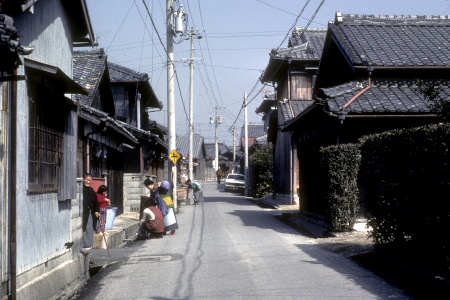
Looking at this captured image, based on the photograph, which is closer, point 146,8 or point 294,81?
point 146,8

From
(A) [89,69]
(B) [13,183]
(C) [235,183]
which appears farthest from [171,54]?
(C) [235,183]

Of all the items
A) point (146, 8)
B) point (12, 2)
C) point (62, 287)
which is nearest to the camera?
point (12, 2)

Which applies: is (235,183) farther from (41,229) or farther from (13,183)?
(13,183)

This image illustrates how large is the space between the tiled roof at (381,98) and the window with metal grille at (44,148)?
8541mm

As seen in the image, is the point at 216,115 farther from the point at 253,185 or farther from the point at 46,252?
the point at 46,252

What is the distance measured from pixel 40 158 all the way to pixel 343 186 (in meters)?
8.52

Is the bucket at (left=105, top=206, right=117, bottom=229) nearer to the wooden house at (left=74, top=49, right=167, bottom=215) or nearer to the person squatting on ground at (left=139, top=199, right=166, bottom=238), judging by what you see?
the wooden house at (left=74, top=49, right=167, bottom=215)

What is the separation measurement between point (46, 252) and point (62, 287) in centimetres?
72

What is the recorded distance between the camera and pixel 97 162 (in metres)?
17.6

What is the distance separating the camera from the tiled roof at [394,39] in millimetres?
17844

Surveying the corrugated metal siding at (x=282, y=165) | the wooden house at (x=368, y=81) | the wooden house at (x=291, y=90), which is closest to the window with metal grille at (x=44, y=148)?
the wooden house at (x=368, y=81)

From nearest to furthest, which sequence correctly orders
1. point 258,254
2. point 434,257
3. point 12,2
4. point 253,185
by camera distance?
point 12,2
point 434,257
point 258,254
point 253,185

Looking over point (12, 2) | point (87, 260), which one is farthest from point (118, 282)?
point (12, 2)

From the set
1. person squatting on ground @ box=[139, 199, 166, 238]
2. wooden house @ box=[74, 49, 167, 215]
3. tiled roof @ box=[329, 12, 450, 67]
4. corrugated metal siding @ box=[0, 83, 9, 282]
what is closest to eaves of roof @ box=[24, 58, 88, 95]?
corrugated metal siding @ box=[0, 83, 9, 282]
